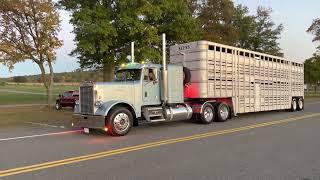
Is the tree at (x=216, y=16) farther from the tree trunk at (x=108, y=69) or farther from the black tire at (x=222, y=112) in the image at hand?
the black tire at (x=222, y=112)

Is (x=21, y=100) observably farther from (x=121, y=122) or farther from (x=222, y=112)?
(x=121, y=122)

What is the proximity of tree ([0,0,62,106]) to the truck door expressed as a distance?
1352cm

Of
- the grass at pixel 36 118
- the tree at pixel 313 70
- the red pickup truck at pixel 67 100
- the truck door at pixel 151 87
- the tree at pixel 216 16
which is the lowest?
the grass at pixel 36 118

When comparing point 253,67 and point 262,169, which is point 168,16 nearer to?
point 253,67

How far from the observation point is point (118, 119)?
1347cm

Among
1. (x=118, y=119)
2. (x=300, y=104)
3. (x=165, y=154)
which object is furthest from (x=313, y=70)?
(x=165, y=154)

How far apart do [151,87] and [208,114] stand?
348 centimetres

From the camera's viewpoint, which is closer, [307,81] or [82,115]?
[82,115]

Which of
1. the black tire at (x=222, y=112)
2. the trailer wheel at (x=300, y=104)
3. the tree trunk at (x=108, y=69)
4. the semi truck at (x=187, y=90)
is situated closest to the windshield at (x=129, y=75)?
the semi truck at (x=187, y=90)

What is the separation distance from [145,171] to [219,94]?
→ 10813 mm

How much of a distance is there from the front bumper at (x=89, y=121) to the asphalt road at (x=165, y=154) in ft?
1.16

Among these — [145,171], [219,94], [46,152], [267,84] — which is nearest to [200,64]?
[219,94]

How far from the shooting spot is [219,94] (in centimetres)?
1827

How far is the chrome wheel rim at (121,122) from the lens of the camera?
13375 mm
